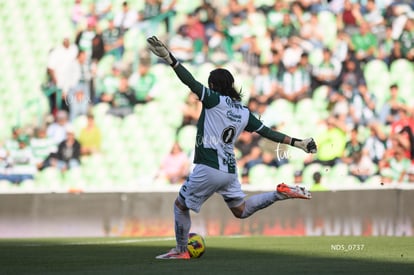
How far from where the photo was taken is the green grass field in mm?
8258

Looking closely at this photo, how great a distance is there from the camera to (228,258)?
397 inches

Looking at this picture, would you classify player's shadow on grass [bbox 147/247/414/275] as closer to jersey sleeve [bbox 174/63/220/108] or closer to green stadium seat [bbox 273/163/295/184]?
jersey sleeve [bbox 174/63/220/108]

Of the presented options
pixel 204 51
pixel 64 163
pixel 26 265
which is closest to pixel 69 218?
pixel 64 163

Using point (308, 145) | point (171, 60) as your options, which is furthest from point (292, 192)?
point (171, 60)

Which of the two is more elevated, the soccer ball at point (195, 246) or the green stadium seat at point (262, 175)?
the green stadium seat at point (262, 175)

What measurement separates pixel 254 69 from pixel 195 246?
10.1 metres

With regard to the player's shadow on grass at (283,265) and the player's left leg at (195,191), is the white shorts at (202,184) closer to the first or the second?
the player's left leg at (195,191)

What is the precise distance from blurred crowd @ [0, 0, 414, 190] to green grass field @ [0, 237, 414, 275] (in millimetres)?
4894

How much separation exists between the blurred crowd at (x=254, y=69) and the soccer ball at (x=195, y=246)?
8.17 metres

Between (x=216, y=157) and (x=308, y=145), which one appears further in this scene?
(x=308, y=145)

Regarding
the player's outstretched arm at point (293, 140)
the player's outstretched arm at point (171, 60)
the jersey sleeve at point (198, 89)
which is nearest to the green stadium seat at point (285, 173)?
the player's outstretched arm at point (293, 140)

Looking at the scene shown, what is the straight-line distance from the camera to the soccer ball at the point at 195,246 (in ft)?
32.7

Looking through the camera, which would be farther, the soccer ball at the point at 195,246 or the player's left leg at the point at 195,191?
the soccer ball at the point at 195,246

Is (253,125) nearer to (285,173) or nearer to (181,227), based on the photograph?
(181,227)
